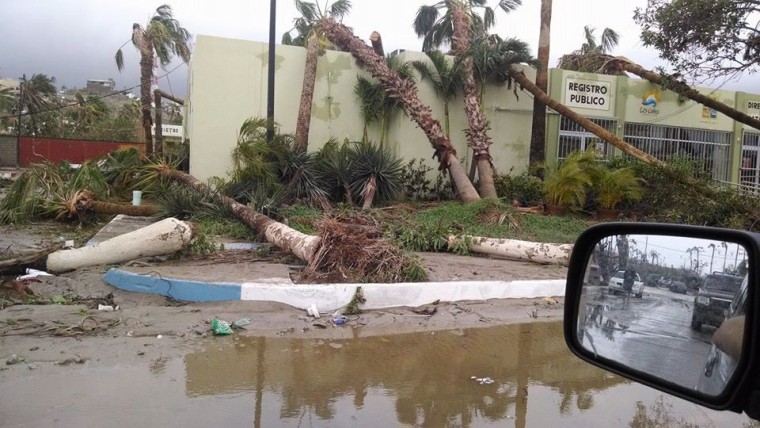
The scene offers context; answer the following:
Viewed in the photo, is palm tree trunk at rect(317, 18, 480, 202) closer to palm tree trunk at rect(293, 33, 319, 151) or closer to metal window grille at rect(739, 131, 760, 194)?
palm tree trunk at rect(293, 33, 319, 151)

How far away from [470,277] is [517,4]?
12525mm

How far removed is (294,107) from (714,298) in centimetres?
1620

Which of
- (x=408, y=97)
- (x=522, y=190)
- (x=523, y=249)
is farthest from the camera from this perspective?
(x=522, y=190)

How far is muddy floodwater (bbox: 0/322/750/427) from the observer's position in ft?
14.1

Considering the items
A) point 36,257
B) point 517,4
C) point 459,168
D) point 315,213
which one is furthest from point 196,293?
point 517,4

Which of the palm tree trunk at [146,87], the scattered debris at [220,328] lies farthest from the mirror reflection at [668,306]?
the palm tree trunk at [146,87]

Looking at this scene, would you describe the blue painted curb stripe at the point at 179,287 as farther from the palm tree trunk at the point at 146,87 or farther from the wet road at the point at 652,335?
the palm tree trunk at the point at 146,87

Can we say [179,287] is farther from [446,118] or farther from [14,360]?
[446,118]

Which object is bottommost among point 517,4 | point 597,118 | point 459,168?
point 459,168

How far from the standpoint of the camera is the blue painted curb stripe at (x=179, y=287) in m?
6.91

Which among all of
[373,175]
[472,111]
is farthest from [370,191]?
[472,111]

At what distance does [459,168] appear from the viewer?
16.0 metres

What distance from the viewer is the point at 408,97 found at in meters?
16.3

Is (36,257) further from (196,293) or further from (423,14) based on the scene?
(423,14)
